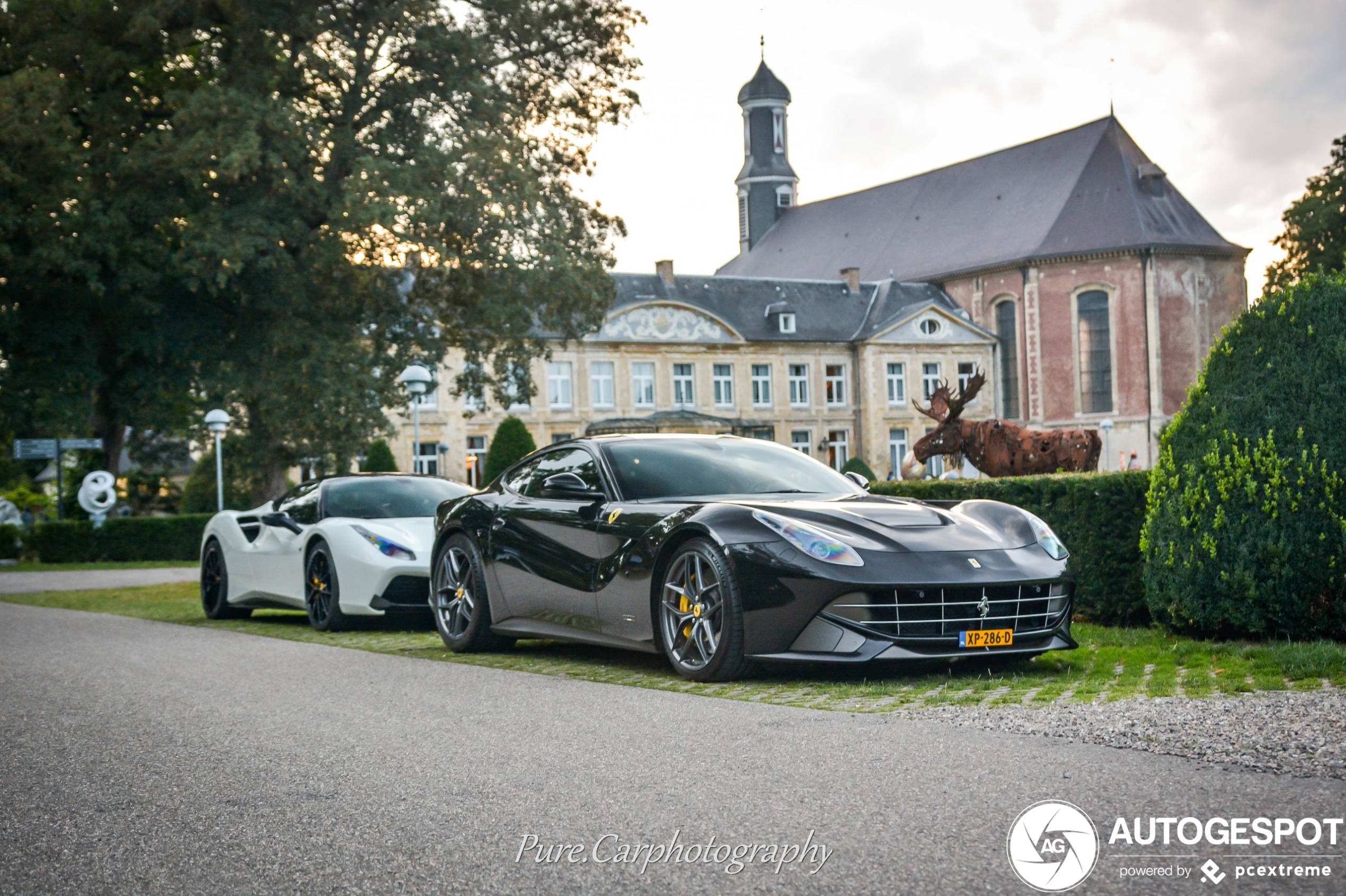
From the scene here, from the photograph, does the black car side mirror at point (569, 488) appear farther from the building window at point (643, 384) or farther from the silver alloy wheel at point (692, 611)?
the building window at point (643, 384)

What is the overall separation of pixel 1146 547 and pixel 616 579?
3.33 metres

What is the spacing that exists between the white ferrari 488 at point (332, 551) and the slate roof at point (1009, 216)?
210 ft

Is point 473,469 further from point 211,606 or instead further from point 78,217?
point 211,606

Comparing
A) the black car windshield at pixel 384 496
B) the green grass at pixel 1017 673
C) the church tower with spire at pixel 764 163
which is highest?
the church tower with spire at pixel 764 163

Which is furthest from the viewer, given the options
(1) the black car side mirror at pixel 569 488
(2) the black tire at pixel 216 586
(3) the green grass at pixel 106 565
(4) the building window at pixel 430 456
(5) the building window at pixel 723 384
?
(5) the building window at pixel 723 384

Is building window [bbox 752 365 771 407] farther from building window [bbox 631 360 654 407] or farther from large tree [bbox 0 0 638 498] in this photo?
large tree [bbox 0 0 638 498]

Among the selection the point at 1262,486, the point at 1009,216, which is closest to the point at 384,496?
the point at 1262,486

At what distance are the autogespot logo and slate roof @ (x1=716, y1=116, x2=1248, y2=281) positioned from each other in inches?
2816

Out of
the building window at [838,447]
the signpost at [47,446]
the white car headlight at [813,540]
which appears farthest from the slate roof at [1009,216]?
the white car headlight at [813,540]

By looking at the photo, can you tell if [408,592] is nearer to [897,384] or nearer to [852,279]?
[897,384]

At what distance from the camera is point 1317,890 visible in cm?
336

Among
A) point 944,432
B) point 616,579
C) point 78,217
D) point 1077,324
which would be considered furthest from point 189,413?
point 1077,324

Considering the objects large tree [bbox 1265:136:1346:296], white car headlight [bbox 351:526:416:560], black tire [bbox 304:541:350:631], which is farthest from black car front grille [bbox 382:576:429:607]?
large tree [bbox 1265:136:1346:296]

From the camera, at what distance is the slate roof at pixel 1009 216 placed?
2869 inches
